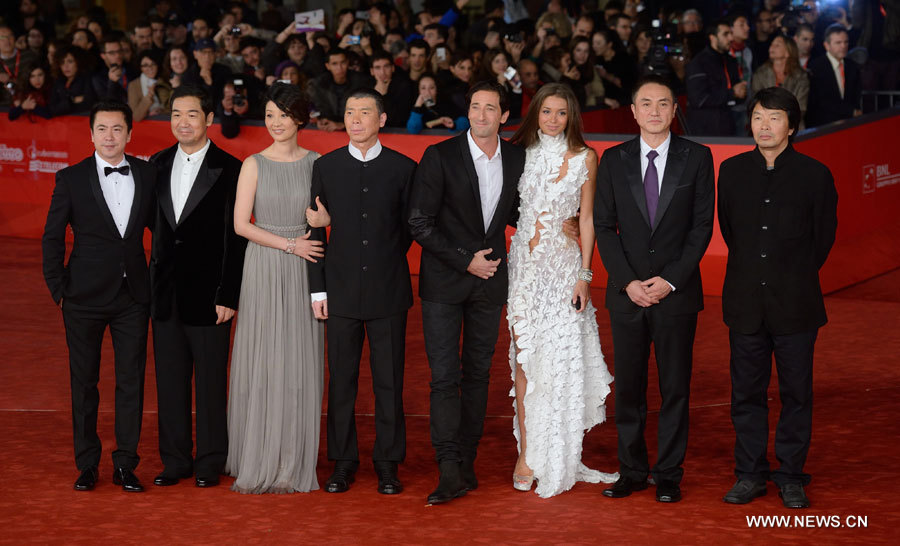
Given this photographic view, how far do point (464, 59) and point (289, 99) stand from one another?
17.5 ft

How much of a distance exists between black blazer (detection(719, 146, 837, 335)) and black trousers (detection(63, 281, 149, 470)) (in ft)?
8.06

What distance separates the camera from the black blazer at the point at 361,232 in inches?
206

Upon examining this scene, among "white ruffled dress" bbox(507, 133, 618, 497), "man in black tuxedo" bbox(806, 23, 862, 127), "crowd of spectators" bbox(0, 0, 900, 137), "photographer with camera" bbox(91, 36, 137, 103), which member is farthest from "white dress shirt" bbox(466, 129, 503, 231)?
"photographer with camera" bbox(91, 36, 137, 103)

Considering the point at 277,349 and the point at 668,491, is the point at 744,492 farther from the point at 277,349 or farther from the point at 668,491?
the point at 277,349

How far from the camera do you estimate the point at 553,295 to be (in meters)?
5.28

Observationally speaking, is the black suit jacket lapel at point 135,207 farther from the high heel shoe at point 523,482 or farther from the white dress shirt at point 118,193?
the high heel shoe at point 523,482

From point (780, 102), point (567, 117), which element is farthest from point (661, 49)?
point (780, 102)

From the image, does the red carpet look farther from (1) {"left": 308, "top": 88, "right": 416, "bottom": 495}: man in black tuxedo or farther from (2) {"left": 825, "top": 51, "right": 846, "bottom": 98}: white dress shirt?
(2) {"left": 825, "top": 51, "right": 846, "bottom": 98}: white dress shirt

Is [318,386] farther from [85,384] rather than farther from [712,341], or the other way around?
[712,341]

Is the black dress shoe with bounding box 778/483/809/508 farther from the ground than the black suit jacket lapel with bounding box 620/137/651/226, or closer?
closer

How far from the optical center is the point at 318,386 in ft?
17.6

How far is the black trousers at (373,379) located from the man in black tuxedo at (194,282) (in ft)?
1.53

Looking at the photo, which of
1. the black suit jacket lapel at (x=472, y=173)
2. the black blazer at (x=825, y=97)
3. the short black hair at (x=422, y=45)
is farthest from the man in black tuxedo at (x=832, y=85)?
the black suit jacket lapel at (x=472, y=173)

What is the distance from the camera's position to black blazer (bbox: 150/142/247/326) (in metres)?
5.29
